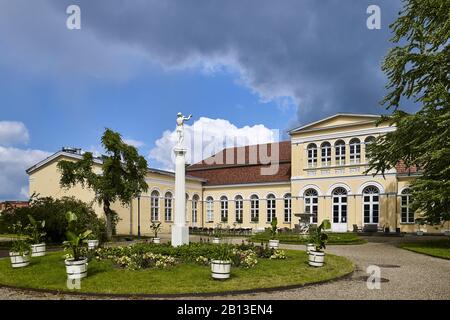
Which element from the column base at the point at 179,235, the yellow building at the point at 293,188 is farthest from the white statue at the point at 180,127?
the yellow building at the point at 293,188

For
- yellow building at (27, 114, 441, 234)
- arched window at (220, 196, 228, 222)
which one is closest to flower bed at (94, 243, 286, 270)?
yellow building at (27, 114, 441, 234)

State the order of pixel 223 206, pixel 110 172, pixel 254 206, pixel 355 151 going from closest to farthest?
pixel 110 172, pixel 355 151, pixel 254 206, pixel 223 206

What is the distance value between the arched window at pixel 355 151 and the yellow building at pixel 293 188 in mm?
81

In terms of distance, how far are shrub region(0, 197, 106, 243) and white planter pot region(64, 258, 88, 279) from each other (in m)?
11.4

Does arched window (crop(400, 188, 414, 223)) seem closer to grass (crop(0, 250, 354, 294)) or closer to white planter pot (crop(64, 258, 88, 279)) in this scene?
grass (crop(0, 250, 354, 294))

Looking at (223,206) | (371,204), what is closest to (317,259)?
(371,204)

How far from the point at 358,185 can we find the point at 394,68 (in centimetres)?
1349

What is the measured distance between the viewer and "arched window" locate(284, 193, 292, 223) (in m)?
36.1

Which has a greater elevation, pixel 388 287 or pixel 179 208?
pixel 179 208

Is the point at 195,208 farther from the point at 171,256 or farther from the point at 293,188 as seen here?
the point at 171,256

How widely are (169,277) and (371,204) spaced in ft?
82.6

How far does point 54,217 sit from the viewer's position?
2209 centimetres
